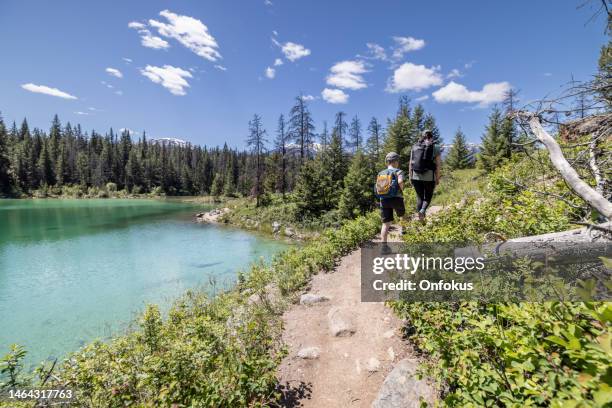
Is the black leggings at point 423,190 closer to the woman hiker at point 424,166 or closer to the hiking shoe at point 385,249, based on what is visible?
the woman hiker at point 424,166

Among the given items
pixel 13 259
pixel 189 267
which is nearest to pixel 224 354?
pixel 189 267

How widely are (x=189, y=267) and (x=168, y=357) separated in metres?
12.8

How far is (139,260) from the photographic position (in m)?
17.1

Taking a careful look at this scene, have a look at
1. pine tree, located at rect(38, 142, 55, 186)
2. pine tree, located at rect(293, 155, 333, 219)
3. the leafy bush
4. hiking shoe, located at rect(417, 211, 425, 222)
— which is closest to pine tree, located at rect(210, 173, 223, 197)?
pine tree, located at rect(38, 142, 55, 186)

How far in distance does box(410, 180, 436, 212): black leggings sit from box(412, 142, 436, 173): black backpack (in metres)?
0.35

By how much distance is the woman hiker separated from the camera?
6297 mm

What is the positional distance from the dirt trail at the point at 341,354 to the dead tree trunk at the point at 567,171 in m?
3.12

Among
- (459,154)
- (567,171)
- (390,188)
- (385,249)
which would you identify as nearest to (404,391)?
(567,171)

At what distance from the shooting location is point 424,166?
6414 millimetres

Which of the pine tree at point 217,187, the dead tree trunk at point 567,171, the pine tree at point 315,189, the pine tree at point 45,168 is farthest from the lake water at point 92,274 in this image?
the pine tree at point 45,168

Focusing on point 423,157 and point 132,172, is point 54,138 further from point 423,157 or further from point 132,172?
point 423,157

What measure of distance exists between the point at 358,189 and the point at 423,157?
53.2 ft

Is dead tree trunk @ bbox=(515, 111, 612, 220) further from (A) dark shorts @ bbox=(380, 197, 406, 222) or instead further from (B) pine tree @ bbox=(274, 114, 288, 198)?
(B) pine tree @ bbox=(274, 114, 288, 198)

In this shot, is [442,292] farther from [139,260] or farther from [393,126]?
[393,126]
